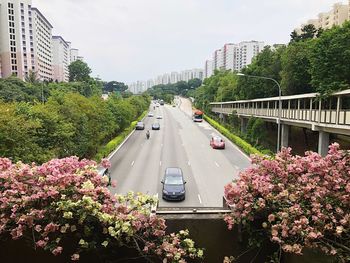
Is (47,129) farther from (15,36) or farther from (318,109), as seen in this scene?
(15,36)

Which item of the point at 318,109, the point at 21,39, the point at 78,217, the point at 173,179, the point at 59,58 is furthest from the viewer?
the point at 59,58

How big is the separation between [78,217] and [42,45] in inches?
4898

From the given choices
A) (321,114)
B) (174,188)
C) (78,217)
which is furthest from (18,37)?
(78,217)

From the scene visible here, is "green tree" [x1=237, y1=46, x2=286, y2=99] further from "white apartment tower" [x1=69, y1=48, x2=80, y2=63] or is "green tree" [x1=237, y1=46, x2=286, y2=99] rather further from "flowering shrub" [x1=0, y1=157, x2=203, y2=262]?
"white apartment tower" [x1=69, y1=48, x2=80, y2=63]

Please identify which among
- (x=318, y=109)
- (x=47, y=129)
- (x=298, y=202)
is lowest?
(x=298, y=202)

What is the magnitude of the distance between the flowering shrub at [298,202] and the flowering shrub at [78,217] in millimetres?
922

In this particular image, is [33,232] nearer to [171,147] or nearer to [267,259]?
[267,259]

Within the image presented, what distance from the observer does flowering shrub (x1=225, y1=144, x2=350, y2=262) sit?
366 cm

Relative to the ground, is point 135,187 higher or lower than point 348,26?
lower

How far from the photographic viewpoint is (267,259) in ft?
14.1

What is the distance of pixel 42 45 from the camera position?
372ft

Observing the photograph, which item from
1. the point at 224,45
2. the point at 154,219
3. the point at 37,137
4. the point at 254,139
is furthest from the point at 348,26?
the point at 224,45

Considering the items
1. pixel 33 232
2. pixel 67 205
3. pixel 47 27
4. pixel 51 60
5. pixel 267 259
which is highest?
pixel 47 27

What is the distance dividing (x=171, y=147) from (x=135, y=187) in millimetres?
14811
